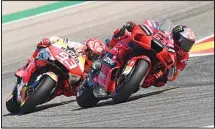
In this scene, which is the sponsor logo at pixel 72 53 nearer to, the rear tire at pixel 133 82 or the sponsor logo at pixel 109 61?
the sponsor logo at pixel 109 61

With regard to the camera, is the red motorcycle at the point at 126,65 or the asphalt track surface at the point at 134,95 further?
the red motorcycle at the point at 126,65

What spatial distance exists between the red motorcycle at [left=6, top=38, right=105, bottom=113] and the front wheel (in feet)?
0.87

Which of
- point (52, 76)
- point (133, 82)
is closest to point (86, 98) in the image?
point (52, 76)

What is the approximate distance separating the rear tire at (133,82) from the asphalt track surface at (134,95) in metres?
0.15

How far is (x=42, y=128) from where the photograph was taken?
8148 millimetres

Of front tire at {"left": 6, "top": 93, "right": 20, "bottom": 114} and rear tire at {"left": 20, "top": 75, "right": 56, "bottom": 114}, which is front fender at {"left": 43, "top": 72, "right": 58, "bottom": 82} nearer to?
rear tire at {"left": 20, "top": 75, "right": 56, "bottom": 114}

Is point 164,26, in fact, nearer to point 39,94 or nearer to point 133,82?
point 133,82

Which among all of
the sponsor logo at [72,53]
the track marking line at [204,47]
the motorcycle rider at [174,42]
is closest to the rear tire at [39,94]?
the sponsor logo at [72,53]

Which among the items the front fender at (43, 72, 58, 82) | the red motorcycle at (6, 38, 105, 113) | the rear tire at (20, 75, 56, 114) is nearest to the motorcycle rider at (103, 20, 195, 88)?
the red motorcycle at (6, 38, 105, 113)

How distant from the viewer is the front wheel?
31.3 feet

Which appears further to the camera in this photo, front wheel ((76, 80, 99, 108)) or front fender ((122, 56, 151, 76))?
front wheel ((76, 80, 99, 108))

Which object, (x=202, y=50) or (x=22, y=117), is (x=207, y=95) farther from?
(x=202, y=50)

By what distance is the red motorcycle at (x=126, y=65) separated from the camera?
8.76m

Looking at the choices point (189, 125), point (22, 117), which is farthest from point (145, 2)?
point (189, 125)
